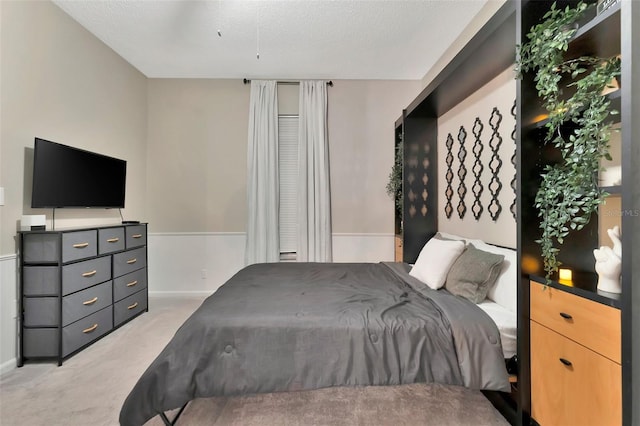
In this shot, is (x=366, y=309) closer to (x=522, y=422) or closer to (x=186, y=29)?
(x=522, y=422)

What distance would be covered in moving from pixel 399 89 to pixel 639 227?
3.44 meters

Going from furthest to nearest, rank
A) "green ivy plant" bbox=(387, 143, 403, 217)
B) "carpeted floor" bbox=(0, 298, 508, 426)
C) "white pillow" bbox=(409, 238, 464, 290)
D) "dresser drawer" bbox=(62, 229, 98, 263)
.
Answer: "green ivy plant" bbox=(387, 143, 403, 217)
"dresser drawer" bbox=(62, 229, 98, 263)
"white pillow" bbox=(409, 238, 464, 290)
"carpeted floor" bbox=(0, 298, 508, 426)

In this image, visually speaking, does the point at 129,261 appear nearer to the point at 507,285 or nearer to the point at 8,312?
the point at 8,312

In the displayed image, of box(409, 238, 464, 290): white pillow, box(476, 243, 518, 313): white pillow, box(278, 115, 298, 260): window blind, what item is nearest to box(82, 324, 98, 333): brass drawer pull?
box(278, 115, 298, 260): window blind

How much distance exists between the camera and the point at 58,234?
223 centimetres

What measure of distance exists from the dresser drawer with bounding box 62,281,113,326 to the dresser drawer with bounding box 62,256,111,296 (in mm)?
50

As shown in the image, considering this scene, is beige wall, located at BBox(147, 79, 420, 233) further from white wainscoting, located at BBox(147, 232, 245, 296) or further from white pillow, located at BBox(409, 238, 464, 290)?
white pillow, located at BBox(409, 238, 464, 290)

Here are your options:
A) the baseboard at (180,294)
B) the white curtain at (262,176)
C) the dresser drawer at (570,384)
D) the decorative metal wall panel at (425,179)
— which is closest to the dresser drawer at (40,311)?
the baseboard at (180,294)

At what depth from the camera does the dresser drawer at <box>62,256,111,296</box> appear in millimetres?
2291

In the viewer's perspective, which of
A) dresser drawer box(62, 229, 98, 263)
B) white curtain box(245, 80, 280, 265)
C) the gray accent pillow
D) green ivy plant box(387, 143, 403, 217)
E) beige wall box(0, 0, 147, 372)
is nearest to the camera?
the gray accent pillow

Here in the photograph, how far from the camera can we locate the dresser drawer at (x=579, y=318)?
1.06m

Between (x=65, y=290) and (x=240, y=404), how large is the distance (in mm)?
1765

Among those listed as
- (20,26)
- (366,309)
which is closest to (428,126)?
(366,309)

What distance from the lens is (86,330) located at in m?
2.46
